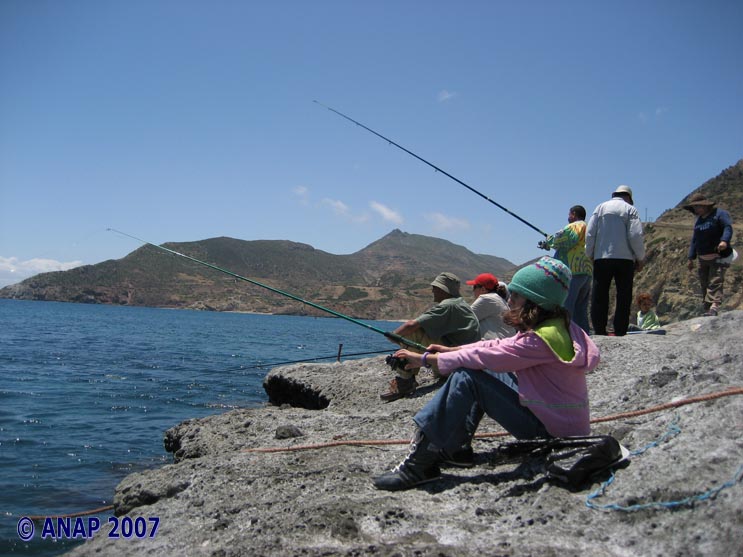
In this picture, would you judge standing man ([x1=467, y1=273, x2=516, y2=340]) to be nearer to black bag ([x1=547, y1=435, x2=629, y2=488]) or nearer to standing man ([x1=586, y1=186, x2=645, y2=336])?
standing man ([x1=586, y1=186, x2=645, y2=336])

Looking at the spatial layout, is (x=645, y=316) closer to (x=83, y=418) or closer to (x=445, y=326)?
(x=445, y=326)

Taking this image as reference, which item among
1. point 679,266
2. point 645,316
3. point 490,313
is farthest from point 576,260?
point 679,266

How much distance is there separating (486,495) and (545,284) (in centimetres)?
139

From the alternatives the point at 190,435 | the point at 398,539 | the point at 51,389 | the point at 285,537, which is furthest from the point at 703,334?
the point at 51,389

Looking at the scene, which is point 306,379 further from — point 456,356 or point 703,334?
point 456,356

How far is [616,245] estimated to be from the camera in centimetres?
747

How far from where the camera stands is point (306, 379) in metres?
11.0

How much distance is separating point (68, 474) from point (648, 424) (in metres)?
7.70

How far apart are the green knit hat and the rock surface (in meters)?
1.07

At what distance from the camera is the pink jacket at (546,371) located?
352 centimetres

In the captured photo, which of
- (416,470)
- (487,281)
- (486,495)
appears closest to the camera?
(486,495)

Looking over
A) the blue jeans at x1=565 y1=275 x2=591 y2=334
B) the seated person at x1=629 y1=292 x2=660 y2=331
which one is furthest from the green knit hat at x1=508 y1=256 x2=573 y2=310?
the seated person at x1=629 y1=292 x2=660 y2=331

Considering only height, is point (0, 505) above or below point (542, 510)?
below

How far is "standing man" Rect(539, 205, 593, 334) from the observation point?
25.6 ft
